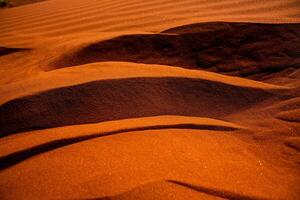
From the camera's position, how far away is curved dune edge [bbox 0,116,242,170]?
0.95 metres

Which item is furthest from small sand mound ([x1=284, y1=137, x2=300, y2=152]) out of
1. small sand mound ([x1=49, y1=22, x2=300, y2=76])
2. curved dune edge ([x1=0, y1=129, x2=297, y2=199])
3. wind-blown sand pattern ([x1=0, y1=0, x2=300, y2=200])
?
small sand mound ([x1=49, y1=22, x2=300, y2=76])

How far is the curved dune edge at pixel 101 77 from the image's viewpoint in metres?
1.29

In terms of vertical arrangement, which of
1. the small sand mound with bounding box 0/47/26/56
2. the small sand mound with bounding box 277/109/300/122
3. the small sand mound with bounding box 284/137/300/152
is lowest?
the small sand mound with bounding box 284/137/300/152

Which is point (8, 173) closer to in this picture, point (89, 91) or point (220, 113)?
point (89, 91)

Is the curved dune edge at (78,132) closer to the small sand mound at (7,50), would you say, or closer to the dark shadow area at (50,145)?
the dark shadow area at (50,145)

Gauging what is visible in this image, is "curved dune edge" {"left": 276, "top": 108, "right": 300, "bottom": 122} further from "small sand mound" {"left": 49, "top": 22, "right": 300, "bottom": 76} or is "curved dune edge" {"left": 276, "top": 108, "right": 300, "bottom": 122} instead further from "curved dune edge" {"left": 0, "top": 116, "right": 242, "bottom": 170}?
"small sand mound" {"left": 49, "top": 22, "right": 300, "bottom": 76}

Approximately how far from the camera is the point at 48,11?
12.7 ft

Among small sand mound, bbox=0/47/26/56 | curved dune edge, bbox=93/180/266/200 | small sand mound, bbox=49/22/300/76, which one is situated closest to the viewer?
curved dune edge, bbox=93/180/266/200

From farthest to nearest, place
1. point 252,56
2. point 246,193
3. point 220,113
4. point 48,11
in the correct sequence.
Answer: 1. point 48,11
2. point 252,56
3. point 220,113
4. point 246,193

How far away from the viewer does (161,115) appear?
3.89 feet

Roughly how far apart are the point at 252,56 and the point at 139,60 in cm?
64

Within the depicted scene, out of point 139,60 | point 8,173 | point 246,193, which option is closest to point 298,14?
point 139,60

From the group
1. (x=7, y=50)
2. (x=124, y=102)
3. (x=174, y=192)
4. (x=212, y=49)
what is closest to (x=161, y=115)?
(x=124, y=102)

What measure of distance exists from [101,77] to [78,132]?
1.25ft
